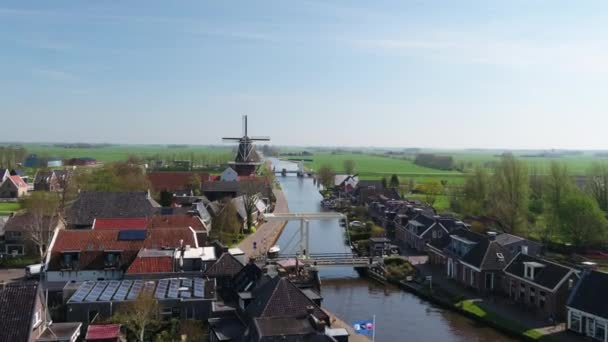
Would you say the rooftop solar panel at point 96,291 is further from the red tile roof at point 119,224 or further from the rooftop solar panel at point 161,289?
the red tile roof at point 119,224

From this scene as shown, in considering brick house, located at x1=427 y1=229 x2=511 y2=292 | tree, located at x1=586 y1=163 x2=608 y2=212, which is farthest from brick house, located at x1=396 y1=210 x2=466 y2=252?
tree, located at x1=586 y1=163 x2=608 y2=212

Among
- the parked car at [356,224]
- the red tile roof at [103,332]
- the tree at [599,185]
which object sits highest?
the tree at [599,185]

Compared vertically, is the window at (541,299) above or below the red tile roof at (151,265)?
below

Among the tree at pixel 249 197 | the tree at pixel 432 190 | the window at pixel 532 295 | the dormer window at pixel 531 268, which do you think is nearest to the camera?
the window at pixel 532 295

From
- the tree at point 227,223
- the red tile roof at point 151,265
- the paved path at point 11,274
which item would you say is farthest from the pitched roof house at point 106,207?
the red tile roof at point 151,265

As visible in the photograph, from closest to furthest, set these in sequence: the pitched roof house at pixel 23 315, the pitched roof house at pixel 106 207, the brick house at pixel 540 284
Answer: the pitched roof house at pixel 23 315 → the brick house at pixel 540 284 → the pitched roof house at pixel 106 207

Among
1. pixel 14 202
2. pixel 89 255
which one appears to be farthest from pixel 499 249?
pixel 14 202
